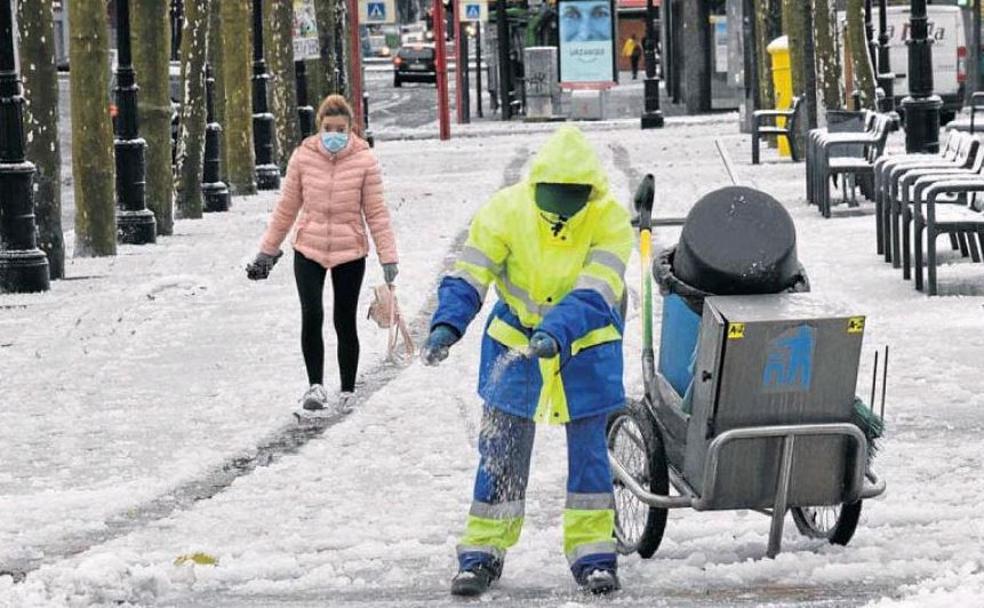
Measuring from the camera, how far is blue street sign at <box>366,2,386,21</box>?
166 ft

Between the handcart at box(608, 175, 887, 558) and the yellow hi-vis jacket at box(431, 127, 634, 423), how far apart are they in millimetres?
300

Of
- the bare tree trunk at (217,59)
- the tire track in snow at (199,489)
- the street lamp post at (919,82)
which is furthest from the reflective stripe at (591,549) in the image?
the bare tree trunk at (217,59)

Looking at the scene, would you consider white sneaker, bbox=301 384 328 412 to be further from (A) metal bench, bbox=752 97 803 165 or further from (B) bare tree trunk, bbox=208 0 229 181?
(A) metal bench, bbox=752 97 803 165

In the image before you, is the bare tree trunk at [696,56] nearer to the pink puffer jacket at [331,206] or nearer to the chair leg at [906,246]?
the chair leg at [906,246]

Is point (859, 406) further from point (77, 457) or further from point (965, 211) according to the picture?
point (965, 211)

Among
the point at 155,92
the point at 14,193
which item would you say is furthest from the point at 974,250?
the point at 155,92

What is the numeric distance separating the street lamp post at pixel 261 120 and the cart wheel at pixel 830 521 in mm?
24080

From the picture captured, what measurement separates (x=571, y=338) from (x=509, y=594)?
0.83 metres

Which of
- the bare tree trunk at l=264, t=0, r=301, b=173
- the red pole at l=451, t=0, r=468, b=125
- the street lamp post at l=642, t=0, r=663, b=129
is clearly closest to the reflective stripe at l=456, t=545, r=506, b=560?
the bare tree trunk at l=264, t=0, r=301, b=173

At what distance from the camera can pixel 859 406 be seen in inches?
297

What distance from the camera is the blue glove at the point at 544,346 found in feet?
23.0

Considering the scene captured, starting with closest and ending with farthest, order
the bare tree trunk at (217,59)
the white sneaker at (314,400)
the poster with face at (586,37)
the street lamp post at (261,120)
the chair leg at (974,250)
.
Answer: the white sneaker at (314,400) → the chair leg at (974,250) → the bare tree trunk at (217,59) → the street lamp post at (261,120) → the poster with face at (586,37)

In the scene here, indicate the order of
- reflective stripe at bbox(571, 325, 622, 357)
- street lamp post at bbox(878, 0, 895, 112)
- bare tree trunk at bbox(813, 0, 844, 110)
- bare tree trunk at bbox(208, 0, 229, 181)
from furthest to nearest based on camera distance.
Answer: street lamp post at bbox(878, 0, 895, 112) < bare tree trunk at bbox(813, 0, 844, 110) < bare tree trunk at bbox(208, 0, 229, 181) < reflective stripe at bbox(571, 325, 622, 357)

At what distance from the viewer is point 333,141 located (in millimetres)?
11773
